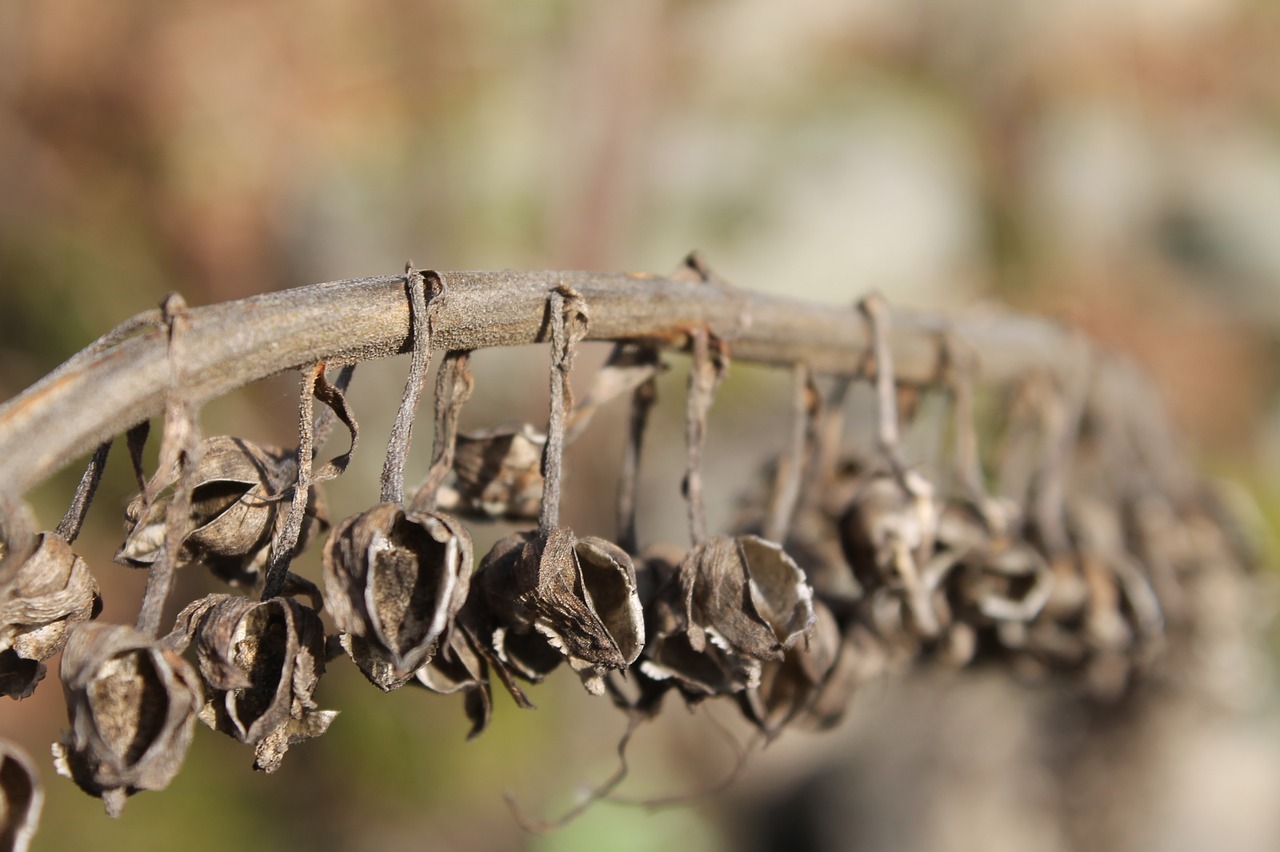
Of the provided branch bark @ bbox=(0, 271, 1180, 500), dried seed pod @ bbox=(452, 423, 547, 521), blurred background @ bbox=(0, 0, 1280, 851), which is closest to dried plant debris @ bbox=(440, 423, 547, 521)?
dried seed pod @ bbox=(452, 423, 547, 521)

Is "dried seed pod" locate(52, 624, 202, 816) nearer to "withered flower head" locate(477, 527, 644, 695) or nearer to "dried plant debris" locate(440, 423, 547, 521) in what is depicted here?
"withered flower head" locate(477, 527, 644, 695)

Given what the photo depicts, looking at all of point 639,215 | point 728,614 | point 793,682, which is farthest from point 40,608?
point 639,215

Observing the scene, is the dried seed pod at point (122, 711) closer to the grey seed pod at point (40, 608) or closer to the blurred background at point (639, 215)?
the grey seed pod at point (40, 608)

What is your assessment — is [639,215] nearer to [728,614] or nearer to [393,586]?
[728,614]

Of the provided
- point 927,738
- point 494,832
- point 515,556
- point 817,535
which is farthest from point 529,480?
point 494,832

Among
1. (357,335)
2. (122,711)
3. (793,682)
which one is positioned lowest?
(793,682)

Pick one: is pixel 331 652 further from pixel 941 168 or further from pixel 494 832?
pixel 941 168
